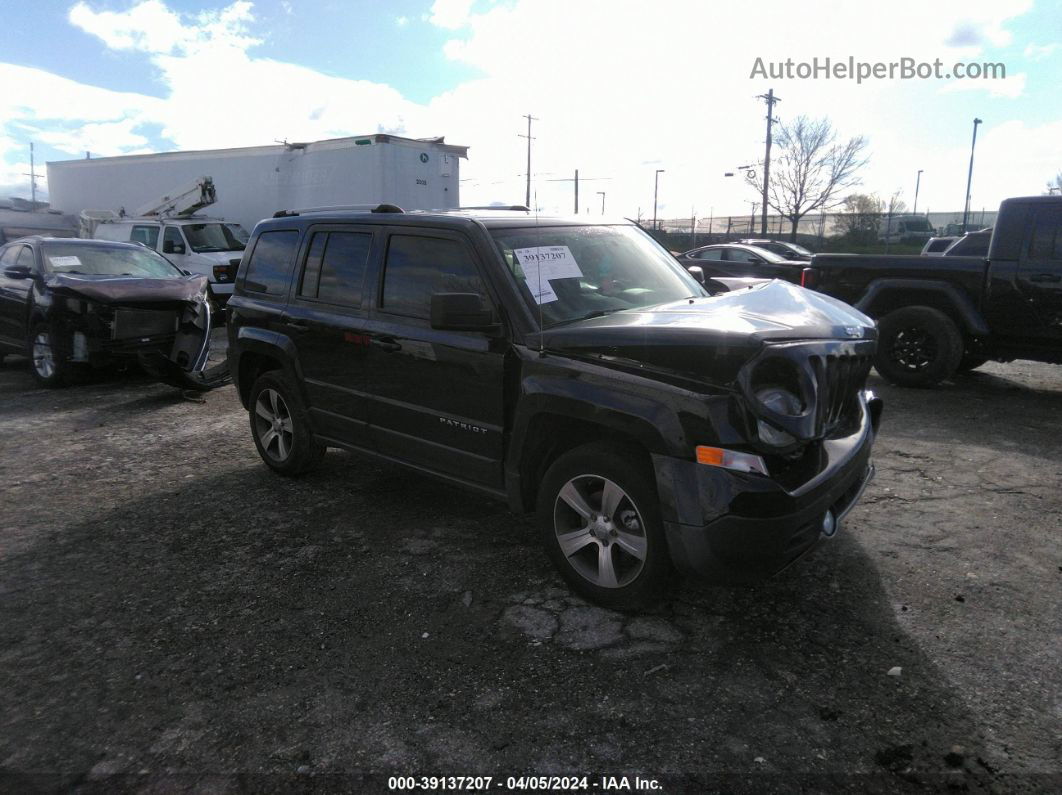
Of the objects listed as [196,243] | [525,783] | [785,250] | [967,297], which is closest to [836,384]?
[525,783]

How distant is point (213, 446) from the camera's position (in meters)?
6.25

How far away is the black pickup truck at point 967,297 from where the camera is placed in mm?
7027

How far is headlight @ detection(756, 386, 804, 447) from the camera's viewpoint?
2822 millimetres

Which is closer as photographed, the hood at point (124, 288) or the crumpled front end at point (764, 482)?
the crumpled front end at point (764, 482)

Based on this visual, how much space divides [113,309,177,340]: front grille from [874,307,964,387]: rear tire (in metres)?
7.82

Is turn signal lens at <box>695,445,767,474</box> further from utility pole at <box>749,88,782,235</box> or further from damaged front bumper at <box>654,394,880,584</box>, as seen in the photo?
utility pole at <box>749,88,782,235</box>

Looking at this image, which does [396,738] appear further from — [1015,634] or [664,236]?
[664,236]

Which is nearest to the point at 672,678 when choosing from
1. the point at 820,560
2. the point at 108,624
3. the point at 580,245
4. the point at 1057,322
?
the point at 820,560

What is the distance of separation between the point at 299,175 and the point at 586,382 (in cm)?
1448

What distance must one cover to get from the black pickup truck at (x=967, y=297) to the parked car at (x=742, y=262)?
7.46 meters

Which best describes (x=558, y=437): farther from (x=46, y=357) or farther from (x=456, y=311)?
(x=46, y=357)

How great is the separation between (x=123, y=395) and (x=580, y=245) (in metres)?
6.54

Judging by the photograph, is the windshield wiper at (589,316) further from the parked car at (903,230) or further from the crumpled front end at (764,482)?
the parked car at (903,230)

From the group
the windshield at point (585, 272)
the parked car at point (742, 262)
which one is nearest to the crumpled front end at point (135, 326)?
the windshield at point (585, 272)
